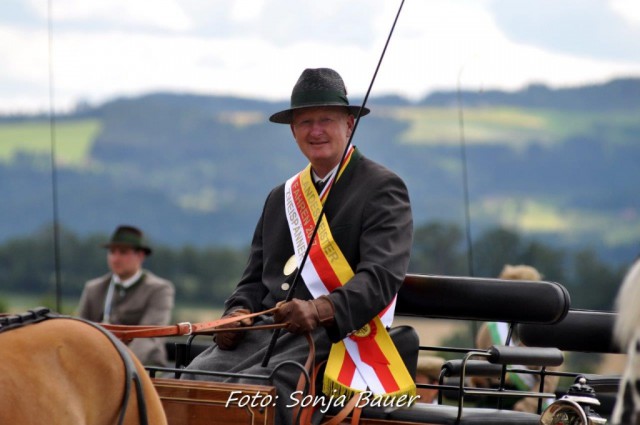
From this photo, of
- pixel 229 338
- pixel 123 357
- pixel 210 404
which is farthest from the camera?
pixel 229 338

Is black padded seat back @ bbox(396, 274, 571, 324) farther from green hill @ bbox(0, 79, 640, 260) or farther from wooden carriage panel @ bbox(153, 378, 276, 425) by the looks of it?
green hill @ bbox(0, 79, 640, 260)

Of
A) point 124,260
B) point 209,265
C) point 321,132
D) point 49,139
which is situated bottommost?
point 209,265

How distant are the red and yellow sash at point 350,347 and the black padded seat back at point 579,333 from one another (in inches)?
45.2

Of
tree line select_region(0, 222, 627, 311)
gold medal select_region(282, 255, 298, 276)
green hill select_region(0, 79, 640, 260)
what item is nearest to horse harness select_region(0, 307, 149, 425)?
gold medal select_region(282, 255, 298, 276)

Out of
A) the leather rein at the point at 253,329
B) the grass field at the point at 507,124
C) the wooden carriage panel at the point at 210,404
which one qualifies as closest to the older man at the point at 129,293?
the leather rein at the point at 253,329

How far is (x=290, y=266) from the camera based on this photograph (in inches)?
191

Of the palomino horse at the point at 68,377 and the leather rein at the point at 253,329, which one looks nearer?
the palomino horse at the point at 68,377

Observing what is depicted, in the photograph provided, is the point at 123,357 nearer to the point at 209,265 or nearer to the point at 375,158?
the point at 209,265

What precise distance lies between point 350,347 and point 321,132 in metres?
0.87

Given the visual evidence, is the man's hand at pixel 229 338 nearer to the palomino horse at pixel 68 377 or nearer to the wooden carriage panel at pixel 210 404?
the wooden carriage panel at pixel 210 404

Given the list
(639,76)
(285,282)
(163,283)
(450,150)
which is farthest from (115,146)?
(285,282)

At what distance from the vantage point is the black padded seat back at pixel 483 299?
194 inches

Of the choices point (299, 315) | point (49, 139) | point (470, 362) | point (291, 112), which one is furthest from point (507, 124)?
point (299, 315)

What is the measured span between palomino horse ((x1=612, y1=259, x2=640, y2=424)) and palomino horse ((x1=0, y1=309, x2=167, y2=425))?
59.9 inches
